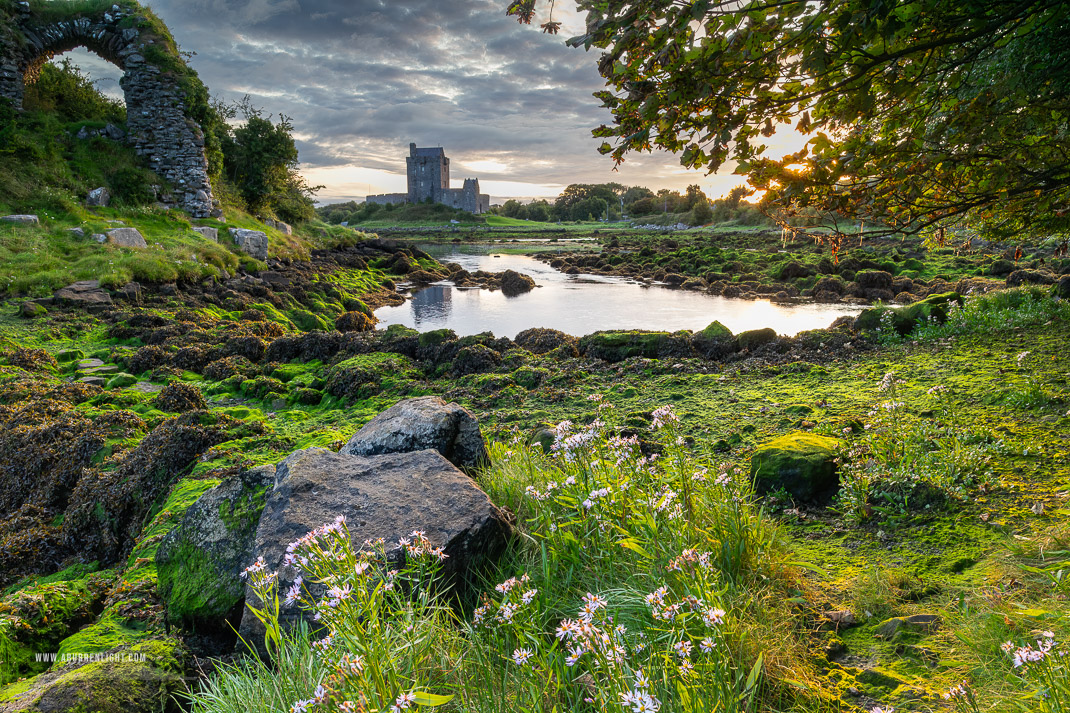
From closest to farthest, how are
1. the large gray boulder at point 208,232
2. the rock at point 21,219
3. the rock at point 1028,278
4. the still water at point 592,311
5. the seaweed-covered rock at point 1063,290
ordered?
the seaweed-covered rock at point 1063,290
the rock at point 21,219
the rock at point 1028,278
the still water at point 592,311
the large gray boulder at point 208,232

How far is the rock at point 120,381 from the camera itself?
28.0 feet

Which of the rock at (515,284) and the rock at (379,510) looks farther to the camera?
the rock at (515,284)

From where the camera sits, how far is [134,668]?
106 inches

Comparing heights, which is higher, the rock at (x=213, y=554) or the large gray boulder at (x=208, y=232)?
the large gray boulder at (x=208, y=232)

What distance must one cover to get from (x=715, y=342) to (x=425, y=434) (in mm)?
7880

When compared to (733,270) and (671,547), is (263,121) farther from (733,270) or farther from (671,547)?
(671,547)

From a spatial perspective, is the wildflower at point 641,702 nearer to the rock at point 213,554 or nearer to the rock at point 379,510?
the rock at point 379,510

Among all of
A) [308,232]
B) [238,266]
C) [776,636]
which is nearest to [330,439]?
[776,636]

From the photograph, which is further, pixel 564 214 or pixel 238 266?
pixel 564 214

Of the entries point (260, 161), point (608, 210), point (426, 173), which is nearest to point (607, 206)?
point (608, 210)

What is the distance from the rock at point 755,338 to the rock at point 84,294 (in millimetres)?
15539

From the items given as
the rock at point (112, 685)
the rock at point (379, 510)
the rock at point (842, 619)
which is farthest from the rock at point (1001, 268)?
the rock at point (112, 685)

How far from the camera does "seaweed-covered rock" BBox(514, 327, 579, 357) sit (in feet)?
40.1

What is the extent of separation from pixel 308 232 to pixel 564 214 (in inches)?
4697
